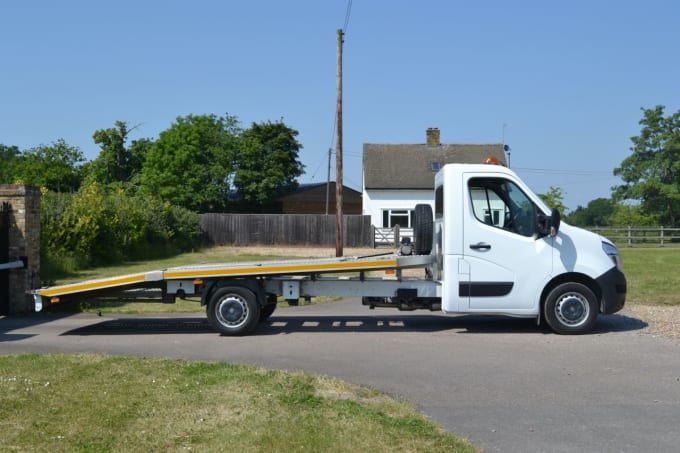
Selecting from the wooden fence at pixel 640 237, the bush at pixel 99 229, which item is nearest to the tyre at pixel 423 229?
the bush at pixel 99 229

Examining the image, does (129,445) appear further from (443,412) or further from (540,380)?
(540,380)

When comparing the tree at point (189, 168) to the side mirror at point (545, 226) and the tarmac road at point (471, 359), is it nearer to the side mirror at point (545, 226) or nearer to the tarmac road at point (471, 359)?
the tarmac road at point (471, 359)

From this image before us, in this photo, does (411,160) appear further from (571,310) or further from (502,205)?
(571,310)

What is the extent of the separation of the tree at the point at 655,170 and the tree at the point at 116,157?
46741 millimetres

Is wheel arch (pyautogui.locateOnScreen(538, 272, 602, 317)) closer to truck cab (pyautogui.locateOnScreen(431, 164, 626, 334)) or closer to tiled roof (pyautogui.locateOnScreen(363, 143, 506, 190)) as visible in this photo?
truck cab (pyautogui.locateOnScreen(431, 164, 626, 334))

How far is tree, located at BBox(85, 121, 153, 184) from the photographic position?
69625 mm

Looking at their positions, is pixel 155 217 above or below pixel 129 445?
above

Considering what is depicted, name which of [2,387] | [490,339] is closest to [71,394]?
[2,387]

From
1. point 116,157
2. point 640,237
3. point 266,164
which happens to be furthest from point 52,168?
point 640,237

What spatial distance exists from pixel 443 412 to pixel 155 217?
33.6m

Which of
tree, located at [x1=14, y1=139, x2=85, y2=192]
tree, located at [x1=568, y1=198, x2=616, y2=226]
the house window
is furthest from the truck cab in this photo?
tree, located at [x1=568, y1=198, x2=616, y2=226]

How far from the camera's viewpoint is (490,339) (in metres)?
10.6

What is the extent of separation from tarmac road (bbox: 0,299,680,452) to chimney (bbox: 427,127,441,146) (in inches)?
1707

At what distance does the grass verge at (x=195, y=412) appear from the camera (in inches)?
217
